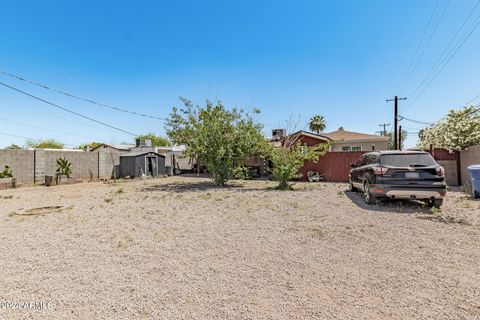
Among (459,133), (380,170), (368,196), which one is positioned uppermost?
(459,133)

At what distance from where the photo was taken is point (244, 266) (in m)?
3.33

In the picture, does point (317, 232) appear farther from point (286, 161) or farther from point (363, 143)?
point (363, 143)

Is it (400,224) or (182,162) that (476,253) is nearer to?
(400,224)

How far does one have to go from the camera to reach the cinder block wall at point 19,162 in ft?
46.9

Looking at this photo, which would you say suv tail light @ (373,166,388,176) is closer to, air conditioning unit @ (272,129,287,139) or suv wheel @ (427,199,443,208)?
suv wheel @ (427,199,443,208)

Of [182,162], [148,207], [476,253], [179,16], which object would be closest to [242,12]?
[179,16]

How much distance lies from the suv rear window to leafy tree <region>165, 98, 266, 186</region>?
22.0ft

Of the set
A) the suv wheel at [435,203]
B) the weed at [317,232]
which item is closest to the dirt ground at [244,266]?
the weed at [317,232]

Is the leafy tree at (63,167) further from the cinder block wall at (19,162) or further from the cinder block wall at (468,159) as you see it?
the cinder block wall at (468,159)

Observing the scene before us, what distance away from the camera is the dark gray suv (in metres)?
6.51

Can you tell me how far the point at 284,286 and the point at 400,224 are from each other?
4023mm

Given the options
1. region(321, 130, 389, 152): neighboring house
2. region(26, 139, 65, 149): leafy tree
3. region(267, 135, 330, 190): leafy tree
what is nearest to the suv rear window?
region(267, 135, 330, 190): leafy tree

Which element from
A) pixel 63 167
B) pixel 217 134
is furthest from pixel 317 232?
pixel 63 167

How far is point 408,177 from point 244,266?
5806mm
